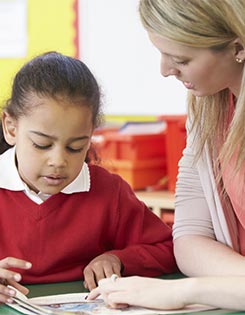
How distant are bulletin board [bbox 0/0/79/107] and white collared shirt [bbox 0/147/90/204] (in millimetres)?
2140

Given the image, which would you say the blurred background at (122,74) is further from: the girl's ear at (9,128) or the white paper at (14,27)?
the girl's ear at (9,128)

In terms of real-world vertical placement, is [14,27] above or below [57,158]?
below

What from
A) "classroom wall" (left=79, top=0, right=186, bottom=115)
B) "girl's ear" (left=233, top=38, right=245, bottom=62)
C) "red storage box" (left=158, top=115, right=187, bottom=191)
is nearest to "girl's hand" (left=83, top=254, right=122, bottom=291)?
"girl's ear" (left=233, top=38, right=245, bottom=62)

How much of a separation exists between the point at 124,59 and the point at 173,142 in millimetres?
579

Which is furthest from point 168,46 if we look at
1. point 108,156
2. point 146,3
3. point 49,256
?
point 108,156

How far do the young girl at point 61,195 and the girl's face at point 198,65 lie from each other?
198 mm

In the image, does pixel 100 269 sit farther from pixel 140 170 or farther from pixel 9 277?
pixel 140 170

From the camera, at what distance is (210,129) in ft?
4.75

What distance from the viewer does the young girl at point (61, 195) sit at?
1.40 metres

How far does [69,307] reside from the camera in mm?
1235

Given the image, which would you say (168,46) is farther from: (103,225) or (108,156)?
(108,156)

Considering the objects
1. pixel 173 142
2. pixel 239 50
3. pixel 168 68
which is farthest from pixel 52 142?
pixel 173 142

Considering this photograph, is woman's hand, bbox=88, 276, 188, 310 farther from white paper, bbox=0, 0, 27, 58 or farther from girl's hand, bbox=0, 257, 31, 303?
white paper, bbox=0, 0, 27, 58

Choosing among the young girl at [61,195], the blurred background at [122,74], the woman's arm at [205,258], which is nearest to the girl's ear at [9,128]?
the young girl at [61,195]
